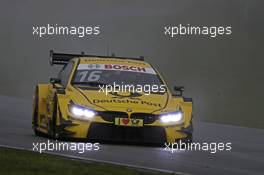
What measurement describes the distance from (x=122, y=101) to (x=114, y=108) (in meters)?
0.24

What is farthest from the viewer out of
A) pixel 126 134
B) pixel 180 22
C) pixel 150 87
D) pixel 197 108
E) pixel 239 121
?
pixel 180 22

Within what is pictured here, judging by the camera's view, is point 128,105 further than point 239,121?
No

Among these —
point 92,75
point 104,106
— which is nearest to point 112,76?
point 92,75

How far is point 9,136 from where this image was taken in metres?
13.8

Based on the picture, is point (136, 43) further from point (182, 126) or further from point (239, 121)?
point (182, 126)

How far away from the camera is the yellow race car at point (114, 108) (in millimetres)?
12531

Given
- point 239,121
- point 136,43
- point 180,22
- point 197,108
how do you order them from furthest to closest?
point 136,43 → point 180,22 → point 197,108 → point 239,121

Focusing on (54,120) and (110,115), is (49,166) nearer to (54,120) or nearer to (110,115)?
(110,115)

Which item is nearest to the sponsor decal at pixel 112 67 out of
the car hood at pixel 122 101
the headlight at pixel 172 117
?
the car hood at pixel 122 101

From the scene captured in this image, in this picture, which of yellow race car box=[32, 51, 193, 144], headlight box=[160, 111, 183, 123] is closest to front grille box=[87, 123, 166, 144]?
yellow race car box=[32, 51, 193, 144]

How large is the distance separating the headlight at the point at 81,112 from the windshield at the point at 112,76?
38.0 inches

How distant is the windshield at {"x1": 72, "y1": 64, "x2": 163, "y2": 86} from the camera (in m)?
13.7

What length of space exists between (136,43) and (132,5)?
1275 mm

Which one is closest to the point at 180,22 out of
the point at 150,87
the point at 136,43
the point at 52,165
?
the point at 136,43
